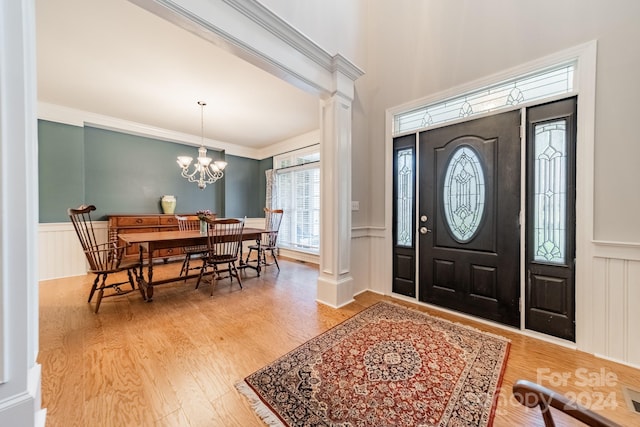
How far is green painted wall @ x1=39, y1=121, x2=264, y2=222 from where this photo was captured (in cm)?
385

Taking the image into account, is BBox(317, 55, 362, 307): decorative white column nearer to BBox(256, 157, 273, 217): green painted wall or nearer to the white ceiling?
the white ceiling

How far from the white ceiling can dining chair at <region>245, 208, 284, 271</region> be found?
1784 mm

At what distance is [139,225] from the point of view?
14.8ft

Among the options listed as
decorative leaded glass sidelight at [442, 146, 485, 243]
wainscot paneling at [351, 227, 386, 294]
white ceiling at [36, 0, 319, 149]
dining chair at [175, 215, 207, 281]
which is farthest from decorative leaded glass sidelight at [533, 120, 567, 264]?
dining chair at [175, 215, 207, 281]

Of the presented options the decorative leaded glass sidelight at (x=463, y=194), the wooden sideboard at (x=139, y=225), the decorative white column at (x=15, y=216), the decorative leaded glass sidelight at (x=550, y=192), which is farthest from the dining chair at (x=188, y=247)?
the decorative leaded glass sidelight at (x=550, y=192)

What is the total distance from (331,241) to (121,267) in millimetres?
2343

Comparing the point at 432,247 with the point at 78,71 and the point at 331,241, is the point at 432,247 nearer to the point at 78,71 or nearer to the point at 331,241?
the point at 331,241

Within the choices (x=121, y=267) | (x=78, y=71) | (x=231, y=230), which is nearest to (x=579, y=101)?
(x=231, y=230)

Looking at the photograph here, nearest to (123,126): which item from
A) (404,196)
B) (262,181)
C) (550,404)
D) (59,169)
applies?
(59,169)

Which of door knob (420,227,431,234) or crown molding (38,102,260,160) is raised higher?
crown molding (38,102,260,160)

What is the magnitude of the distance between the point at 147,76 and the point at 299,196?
3390 millimetres

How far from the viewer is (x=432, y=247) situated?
2.79m

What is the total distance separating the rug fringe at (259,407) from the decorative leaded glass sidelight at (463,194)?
228 cm

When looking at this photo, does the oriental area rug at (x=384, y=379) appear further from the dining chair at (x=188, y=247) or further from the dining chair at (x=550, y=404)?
the dining chair at (x=188, y=247)
